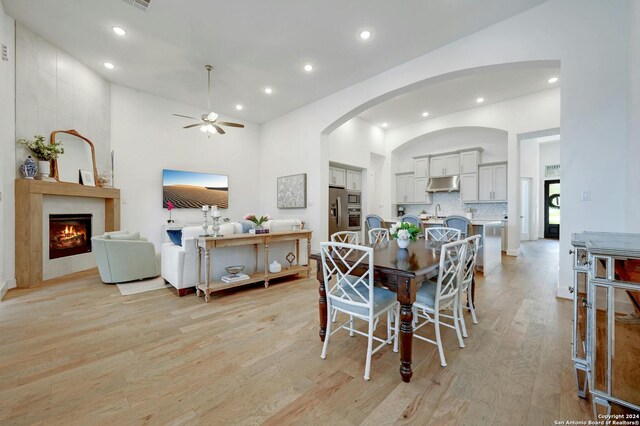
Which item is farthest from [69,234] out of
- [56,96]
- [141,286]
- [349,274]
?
[349,274]

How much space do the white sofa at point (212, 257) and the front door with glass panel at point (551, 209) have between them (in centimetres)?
1039

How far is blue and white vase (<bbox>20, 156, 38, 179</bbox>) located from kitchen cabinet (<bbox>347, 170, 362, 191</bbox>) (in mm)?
6128

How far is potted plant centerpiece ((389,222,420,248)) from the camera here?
2.34m

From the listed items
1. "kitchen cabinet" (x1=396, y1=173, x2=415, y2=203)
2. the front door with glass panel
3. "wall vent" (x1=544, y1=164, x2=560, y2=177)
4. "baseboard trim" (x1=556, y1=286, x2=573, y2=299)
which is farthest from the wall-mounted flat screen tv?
the front door with glass panel

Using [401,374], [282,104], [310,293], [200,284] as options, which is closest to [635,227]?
[401,374]

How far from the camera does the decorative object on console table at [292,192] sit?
600 centimetres

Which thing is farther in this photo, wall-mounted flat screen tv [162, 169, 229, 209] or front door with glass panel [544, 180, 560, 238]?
front door with glass panel [544, 180, 560, 238]

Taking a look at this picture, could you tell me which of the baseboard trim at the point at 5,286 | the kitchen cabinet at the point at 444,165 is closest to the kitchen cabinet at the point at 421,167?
the kitchen cabinet at the point at 444,165

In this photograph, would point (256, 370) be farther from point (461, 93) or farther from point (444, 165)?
point (444, 165)

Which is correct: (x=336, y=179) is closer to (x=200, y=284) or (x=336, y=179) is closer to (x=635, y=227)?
(x=200, y=284)

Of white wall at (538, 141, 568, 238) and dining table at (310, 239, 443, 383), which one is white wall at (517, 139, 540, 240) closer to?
white wall at (538, 141, 568, 238)

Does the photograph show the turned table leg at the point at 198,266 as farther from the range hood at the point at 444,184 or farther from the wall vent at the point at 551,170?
the wall vent at the point at 551,170

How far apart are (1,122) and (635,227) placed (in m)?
7.07

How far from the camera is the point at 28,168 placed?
3.60m
